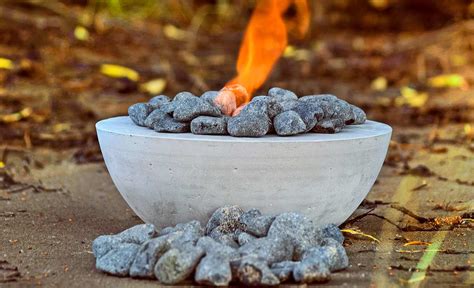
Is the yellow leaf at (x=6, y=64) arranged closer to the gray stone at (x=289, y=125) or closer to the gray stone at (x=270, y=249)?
the gray stone at (x=289, y=125)

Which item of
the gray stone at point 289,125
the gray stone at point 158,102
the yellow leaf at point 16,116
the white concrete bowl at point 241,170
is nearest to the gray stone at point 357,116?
the white concrete bowl at point 241,170

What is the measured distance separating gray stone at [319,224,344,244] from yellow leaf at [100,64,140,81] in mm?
4314

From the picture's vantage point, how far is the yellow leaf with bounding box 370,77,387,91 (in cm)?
714

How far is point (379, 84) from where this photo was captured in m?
7.23

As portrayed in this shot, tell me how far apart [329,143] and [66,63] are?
480cm

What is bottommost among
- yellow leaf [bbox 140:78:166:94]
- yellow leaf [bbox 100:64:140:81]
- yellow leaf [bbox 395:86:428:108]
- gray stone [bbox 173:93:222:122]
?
yellow leaf [bbox 395:86:428:108]

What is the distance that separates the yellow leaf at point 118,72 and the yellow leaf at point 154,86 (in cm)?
17

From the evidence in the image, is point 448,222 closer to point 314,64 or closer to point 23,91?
point 23,91

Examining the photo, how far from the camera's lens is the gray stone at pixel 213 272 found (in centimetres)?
234

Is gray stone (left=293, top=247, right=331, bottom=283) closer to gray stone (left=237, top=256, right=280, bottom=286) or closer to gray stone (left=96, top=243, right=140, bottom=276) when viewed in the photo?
gray stone (left=237, top=256, right=280, bottom=286)

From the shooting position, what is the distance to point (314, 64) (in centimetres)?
793

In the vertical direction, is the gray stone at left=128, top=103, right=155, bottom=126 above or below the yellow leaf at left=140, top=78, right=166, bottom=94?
above

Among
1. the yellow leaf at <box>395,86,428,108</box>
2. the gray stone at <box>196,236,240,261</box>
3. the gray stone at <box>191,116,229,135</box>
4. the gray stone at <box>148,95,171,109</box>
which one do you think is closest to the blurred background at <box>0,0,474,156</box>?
the yellow leaf at <box>395,86,428,108</box>

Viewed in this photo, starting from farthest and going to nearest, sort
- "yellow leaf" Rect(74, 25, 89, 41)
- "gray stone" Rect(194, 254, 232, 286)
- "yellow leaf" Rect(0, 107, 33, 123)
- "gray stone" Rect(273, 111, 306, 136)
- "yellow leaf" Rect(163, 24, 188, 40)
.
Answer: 1. "yellow leaf" Rect(163, 24, 188, 40)
2. "yellow leaf" Rect(74, 25, 89, 41)
3. "yellow leaf" Rect(0, 107, 33, 123)
4. "gray stone" Rect(273, 111, 306, 136)
5. "gray stone" Rect(194, 254, 232, 286)
